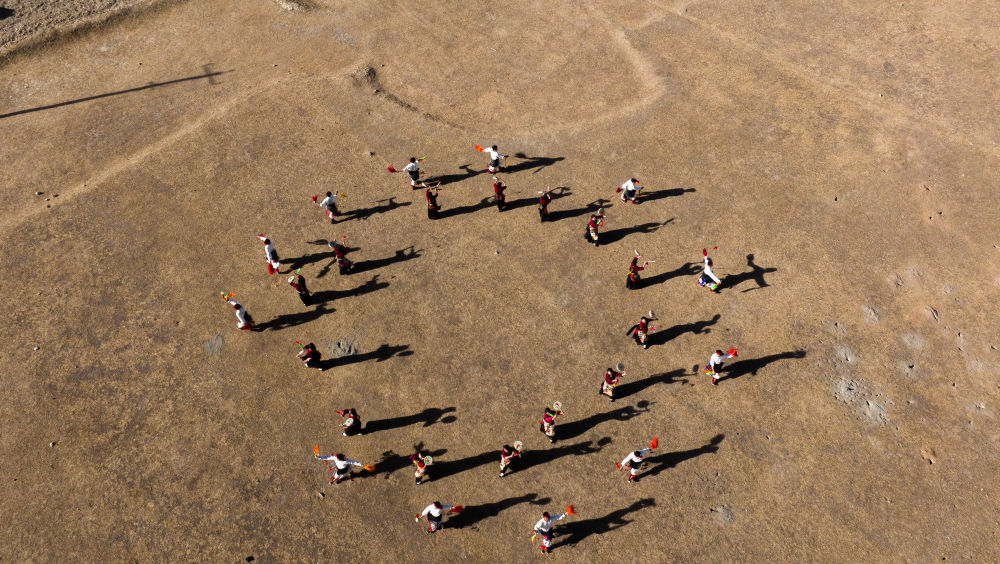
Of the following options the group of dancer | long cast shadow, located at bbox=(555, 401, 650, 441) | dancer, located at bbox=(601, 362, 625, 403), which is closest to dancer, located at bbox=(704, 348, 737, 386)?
the group of dancer

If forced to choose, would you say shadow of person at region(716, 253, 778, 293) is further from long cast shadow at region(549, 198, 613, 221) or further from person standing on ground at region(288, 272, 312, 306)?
person standing on ground at region(288, 272, 312, 306)

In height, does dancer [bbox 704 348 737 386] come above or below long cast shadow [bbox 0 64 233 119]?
below

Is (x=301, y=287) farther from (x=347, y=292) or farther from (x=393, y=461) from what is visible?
(x=393, y=461)

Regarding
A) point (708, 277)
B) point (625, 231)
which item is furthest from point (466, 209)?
point (708, 277)

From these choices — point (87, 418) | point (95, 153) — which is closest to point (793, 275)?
point (87, 418)

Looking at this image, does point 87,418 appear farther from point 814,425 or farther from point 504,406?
point 814,425

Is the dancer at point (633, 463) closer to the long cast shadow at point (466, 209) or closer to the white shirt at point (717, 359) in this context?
the white shirt at point (717, 359)
